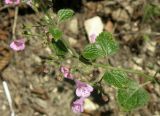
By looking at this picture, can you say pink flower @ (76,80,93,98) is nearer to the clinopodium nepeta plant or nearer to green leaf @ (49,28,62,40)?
the clinopodium nepeta plant

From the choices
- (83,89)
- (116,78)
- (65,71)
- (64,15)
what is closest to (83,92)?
(83,89)

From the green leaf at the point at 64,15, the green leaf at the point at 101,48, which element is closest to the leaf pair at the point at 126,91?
the green leaf at the point at 101,48

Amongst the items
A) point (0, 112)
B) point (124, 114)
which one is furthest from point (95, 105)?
point (0, 112)

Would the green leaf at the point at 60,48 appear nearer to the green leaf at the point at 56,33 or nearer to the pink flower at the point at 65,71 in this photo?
the pink flower at the point at 65,71

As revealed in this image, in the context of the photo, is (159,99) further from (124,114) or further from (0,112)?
(0,112)

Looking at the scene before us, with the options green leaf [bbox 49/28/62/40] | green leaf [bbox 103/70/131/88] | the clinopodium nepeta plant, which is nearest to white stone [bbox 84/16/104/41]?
the clinopodium nepeta plant

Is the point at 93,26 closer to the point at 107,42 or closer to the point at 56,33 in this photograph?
the point at 107,42
